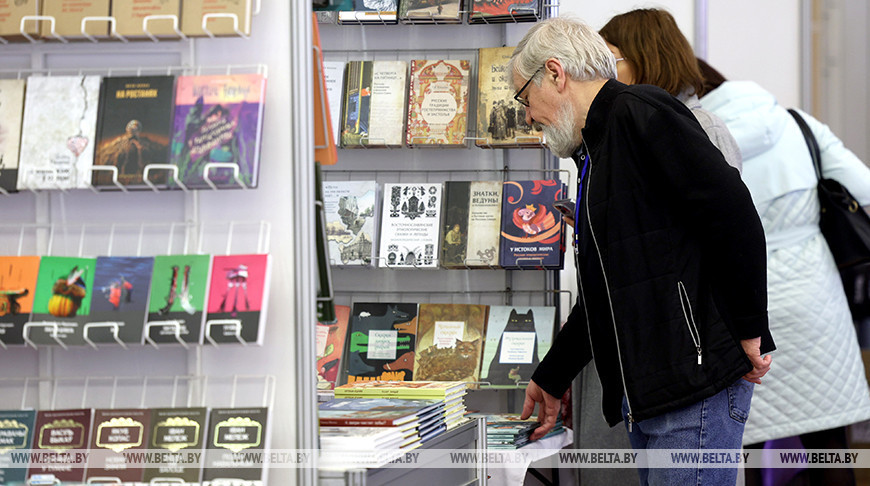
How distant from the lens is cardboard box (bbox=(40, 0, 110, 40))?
5.66ft

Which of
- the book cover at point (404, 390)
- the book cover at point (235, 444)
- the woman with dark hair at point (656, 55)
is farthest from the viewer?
the woman with dark hair at point (656, 55)

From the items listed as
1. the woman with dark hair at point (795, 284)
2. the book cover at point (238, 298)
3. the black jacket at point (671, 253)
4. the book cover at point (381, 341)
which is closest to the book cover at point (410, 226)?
the book cover at point (381, 341)

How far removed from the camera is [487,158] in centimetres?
345

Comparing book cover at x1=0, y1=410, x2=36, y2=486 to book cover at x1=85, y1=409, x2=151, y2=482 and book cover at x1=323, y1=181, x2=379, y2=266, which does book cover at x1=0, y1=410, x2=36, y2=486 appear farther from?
book cover at x1=323, y1=181, x2=379, y2=266

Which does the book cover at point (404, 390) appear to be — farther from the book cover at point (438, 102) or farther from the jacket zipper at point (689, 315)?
the book cover at point (438, 102)

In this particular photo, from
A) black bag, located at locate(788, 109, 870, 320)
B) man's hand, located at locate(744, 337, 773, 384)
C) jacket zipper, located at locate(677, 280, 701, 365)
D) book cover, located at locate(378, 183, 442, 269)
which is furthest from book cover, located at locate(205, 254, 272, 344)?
black bag, located at locate(788, 109, 870, 320)

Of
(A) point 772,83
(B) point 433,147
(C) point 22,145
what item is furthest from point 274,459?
(A) point 772,83

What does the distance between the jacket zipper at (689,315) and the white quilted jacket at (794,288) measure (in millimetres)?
1562

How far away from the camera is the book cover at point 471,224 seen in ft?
10.6

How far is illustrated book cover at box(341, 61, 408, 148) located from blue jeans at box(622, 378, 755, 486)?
1.75m

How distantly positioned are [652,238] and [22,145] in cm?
133

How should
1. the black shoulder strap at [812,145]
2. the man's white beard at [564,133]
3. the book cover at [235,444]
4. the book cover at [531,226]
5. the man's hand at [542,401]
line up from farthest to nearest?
the black shoulder strap at [812,145] < the book cover at [531,226] < the man's hand at [542,401] < the man's white beard at [564,133] < the book cover at [235,444]

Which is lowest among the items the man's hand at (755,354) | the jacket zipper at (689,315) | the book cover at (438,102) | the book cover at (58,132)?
the man's hand at (755,354)

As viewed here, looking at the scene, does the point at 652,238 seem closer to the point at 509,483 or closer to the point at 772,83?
the point at 509,483
